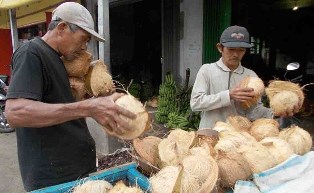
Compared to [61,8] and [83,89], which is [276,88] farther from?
[61,8]

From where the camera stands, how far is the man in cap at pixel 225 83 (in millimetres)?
2734

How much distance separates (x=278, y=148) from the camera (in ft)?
5.76

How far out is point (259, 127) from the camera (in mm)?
2096

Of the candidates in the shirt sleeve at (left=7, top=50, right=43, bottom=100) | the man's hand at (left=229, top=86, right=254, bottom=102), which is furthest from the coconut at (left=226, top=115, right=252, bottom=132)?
the shirt sleeve at (left=7, top=50, right=43, bottom=100)

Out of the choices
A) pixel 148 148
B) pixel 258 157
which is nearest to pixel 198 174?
pixel 258 157

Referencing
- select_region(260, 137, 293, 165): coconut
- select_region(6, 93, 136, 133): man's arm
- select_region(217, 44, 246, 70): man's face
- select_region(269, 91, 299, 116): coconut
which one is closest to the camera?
select_region(6, 93, 136, 133): man's arm

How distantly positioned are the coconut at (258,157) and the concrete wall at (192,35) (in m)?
5.44

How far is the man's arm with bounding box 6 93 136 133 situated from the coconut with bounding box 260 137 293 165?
0.78 m

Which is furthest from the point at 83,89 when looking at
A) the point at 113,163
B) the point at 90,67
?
the point at 113,163

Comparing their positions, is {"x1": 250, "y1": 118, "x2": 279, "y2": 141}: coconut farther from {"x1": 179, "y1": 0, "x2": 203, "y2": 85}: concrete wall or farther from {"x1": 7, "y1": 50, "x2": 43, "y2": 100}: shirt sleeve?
{"x1": 179, "y1": 0, "x2": 203, "y2": 85}: concrete wall

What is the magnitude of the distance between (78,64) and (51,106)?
0.53 m

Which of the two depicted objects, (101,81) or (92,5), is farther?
(92,5)

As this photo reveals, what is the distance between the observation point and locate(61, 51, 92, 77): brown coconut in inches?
84.2

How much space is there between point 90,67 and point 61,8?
0.43 metres
